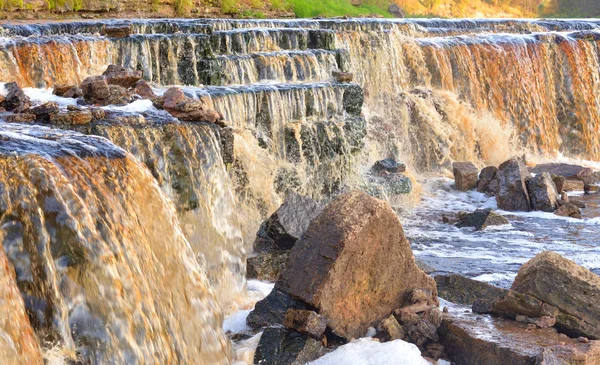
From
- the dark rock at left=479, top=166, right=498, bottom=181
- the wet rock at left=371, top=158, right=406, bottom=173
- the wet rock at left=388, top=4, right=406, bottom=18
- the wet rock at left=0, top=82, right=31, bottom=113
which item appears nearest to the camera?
the wet rock at left=0, top=82, right=31, bottom=113

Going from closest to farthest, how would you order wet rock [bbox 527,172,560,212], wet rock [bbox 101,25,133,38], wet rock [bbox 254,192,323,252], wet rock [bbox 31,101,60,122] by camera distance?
wet rock [bbox 31,101,60,122] < wet rock [bbox 254,192,323,252] < wet rock [bbox 101,25,133,38] < wet rock [bbox 527,172,560,212]

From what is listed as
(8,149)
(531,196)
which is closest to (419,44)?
(531,196)

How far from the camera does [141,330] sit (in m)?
5.79

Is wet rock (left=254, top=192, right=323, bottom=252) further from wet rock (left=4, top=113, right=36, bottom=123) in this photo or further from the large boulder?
wet rock (left=4, top=113, right=36, bottom=123)

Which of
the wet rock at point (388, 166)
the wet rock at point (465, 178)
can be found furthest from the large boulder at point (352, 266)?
the wet rock at point (465, 178)

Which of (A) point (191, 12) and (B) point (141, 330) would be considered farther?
(A) point (191, 12)

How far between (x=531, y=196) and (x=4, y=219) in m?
9.53

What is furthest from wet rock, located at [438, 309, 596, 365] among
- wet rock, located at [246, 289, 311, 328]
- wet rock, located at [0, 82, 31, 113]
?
wet rock, located at [0, 82, 31, 113]

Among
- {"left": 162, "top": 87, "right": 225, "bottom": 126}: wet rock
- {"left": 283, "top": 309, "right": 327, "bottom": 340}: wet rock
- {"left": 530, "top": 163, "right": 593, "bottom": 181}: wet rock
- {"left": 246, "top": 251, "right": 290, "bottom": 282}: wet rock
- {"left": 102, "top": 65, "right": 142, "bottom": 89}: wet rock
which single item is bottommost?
{"left": 530, "top": 163, "right": 593, "bottom": 181}: wet rock

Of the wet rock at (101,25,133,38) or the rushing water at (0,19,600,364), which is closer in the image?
the rushing water at (0,19,600,364)

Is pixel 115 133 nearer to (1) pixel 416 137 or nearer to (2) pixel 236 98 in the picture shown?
(2) pixel 236 98

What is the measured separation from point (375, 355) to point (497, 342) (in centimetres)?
93

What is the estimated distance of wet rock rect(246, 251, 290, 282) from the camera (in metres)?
8.87

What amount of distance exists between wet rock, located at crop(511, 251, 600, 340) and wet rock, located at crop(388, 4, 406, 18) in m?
26.2
